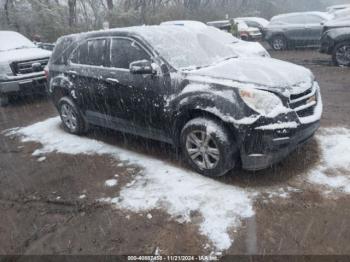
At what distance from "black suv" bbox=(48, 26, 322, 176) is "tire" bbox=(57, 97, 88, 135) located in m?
0.26

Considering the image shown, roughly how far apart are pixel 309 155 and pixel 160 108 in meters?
2.17

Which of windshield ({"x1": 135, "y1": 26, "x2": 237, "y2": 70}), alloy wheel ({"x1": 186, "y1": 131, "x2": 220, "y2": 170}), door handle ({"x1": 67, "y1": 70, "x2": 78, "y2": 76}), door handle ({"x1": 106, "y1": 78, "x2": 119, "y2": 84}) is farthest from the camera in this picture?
door handle ({"x1": 67, "y1": 70, "x2": 78, "y2": 76})

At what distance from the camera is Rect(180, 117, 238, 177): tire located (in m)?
4.22

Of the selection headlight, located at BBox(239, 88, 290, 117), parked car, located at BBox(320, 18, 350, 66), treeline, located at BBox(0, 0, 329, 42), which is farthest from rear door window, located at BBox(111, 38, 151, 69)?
treeline, located at BBox(0, 0, 329, 42)

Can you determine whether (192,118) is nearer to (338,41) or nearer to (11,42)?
(338,41)

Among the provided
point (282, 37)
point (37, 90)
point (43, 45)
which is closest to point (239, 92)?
point (37, 90)

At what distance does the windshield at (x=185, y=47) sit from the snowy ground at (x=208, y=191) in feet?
4.87

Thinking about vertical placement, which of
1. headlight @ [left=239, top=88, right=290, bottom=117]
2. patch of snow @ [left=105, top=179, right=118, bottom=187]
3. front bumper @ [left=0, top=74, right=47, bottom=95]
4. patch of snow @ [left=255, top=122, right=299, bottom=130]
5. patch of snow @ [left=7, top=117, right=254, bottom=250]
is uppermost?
headlight @ [left=239, top=88, right=290, bottom=117]

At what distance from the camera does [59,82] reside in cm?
639

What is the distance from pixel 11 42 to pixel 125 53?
6715 millimetres

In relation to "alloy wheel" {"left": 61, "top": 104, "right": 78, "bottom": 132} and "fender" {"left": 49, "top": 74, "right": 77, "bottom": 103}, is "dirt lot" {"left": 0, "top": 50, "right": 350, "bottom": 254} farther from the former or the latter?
"fender" {"left": 49, "top": 74, "right": 77, "bottom": 103}

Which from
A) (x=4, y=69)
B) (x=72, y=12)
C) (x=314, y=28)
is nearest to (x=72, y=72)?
(x=4, y=69)

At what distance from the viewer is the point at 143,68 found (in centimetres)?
466

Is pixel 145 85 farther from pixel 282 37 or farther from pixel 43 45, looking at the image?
pixel 282 37
